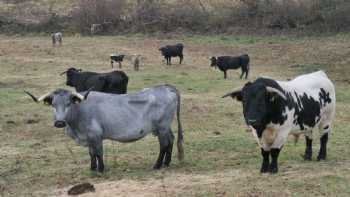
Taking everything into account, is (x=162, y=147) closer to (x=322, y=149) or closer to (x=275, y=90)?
(x=275, y=90)

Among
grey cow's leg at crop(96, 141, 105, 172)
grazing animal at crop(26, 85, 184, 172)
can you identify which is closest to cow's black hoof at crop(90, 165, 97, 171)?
grazing animal at crop(26, 85, 184, 172)

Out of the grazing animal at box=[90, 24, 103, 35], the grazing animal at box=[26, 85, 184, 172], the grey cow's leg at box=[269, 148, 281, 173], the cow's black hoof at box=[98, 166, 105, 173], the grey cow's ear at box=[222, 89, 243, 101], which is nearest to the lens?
the grey cow's leg at box=[269, 148, 281, 173]

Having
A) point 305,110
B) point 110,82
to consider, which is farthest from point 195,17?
point 305,110

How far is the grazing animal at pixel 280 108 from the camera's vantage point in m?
9.32

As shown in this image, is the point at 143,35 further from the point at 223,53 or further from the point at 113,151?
the point at 113,151

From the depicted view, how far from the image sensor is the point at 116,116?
10961 mm

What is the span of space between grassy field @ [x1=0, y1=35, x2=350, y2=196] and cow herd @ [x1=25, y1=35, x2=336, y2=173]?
1.46 ft

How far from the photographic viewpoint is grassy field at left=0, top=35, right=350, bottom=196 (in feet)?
30.1

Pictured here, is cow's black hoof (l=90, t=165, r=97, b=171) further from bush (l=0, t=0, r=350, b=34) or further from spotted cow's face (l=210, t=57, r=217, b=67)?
bush (l=0, t=0, r=350, b=34)

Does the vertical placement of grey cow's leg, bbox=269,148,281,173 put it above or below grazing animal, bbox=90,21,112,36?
below

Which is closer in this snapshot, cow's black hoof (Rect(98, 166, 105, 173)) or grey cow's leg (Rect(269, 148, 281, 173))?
grey cow's leg (Rect(269, 148, 281, 173))

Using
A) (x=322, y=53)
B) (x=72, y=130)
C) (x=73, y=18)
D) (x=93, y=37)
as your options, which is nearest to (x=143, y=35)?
(x=93, y=37)

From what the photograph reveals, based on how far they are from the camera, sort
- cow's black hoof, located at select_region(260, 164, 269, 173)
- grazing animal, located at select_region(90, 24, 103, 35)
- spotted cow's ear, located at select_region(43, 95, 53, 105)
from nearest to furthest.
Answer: cow's black hoof, located at select_region(260, 164, 269, 173)
spotted cow's ear, located at select_region(43, 95, 53, 105)
grazing animal, located at select_region(90, 24, 103, 35)

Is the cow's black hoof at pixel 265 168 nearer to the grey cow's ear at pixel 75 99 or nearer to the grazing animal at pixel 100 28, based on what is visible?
the grey cow's ear at pixel 75 99
